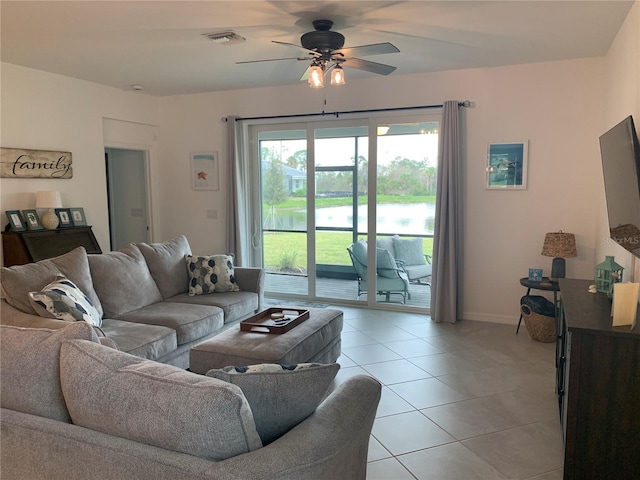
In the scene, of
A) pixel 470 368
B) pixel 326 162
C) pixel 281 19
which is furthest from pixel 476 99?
pixel 470 368

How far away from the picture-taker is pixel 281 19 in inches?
134

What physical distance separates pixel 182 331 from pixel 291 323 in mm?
849

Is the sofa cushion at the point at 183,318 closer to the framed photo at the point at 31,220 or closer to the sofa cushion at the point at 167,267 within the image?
the sofa cushion at the point at 167,267

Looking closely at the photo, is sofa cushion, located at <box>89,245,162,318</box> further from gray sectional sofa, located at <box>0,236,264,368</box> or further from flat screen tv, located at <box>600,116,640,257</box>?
flat screen tv, located at <box>600,116,640,257</box>

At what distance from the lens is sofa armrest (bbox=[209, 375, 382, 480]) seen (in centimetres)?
125

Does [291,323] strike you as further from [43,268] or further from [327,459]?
[327,459]

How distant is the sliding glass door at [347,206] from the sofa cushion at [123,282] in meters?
2.28

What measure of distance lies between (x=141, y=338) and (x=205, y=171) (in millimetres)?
3555

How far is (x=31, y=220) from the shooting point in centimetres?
474

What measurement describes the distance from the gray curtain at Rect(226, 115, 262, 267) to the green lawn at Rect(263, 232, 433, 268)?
16 cm

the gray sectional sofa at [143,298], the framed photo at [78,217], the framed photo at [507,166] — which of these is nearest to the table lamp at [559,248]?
the framed photo at [507,166]

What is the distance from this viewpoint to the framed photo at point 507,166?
484cm

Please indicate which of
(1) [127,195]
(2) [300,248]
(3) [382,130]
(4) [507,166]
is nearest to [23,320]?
(2) [300,248]

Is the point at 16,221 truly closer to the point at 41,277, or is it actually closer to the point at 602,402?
the point at 41,277
